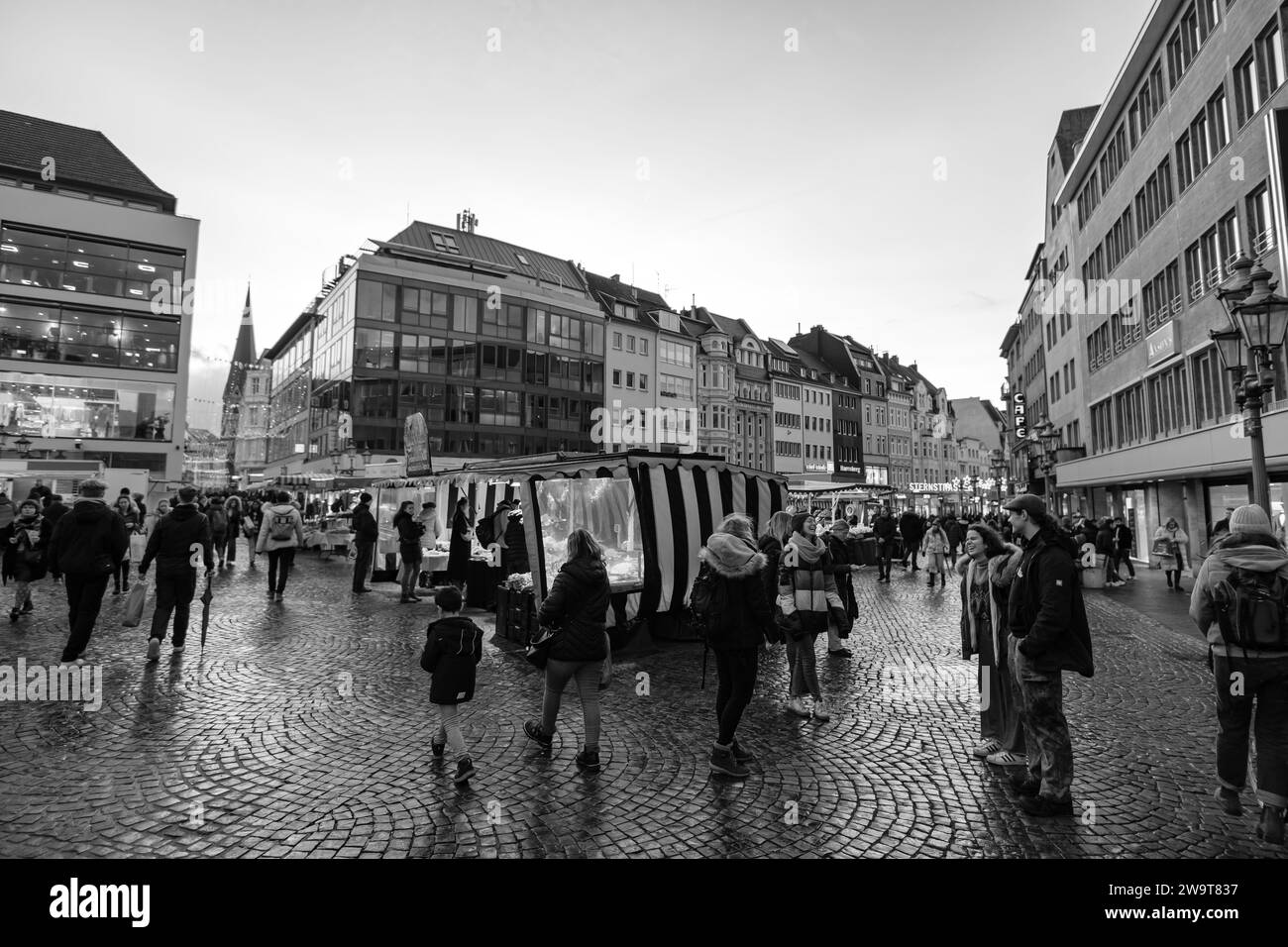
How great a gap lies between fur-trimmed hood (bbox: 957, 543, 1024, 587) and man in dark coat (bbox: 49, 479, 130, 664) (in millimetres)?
8486

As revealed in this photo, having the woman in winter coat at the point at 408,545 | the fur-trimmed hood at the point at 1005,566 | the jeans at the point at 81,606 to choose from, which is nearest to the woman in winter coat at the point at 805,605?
the fur-trimmed hood at the point at 1005,566

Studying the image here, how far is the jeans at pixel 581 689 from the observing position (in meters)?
4.77

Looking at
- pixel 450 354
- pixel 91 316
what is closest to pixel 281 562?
pixel 91 316

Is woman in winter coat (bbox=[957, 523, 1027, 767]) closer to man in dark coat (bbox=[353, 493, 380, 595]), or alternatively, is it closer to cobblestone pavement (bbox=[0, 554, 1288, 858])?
cobblestone pavement (bbox=[0, 554, 1288, 858])

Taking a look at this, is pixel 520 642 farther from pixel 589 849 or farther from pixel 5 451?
pixel 5 451

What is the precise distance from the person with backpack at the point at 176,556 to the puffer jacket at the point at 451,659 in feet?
14.5

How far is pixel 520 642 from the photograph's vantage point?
8945 mm

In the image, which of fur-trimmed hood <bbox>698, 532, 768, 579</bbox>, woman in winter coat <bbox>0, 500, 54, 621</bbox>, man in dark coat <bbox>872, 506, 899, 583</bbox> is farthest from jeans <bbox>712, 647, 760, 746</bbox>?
man in dark coat <bbox>872, 506, 899, 583</bbox>

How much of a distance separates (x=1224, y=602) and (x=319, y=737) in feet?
20.8

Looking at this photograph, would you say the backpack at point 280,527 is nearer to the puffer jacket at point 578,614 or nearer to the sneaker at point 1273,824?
the puffer jacket at point 578,614

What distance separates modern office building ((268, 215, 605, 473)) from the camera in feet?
136

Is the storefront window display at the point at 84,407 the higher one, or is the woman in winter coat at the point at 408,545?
the storefront window display at the point at 84,407
